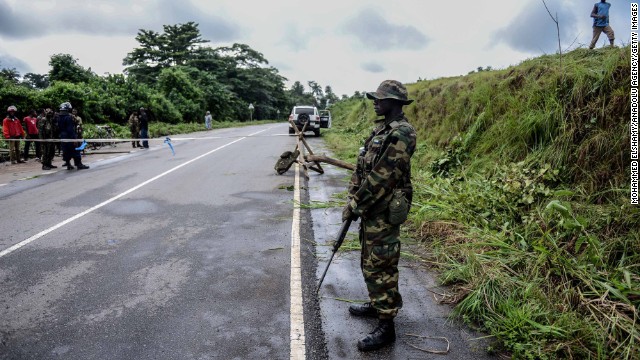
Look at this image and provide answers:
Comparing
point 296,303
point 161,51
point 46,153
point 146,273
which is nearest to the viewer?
point 296,303

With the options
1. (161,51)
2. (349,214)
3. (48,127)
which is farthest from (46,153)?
(161,51)

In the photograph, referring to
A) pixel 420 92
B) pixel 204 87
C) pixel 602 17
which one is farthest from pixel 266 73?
pixel 602 17

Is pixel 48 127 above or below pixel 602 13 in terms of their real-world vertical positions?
below

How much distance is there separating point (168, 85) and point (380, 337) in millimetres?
37879

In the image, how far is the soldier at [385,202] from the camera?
286cm

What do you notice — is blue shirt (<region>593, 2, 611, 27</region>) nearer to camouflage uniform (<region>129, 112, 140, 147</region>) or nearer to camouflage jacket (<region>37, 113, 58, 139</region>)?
camouflage jacket (<region>37, 113, 58, 139</region>)

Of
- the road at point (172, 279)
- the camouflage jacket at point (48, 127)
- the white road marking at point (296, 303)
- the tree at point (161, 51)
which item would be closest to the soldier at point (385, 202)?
the road at point (172, 279)

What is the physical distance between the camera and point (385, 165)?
2.86 metres

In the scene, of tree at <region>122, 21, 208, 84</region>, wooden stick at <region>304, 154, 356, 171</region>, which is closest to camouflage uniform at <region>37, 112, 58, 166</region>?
wooden stick at <region>304, 154, 356, 171</region>

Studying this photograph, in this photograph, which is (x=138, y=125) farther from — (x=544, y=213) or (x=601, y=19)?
(x=544, y=213)

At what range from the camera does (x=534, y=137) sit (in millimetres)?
6090

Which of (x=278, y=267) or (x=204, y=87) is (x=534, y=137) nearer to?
(x=278, y=267)

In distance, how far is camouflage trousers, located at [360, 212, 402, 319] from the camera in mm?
2945

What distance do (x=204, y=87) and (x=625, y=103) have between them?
42.3 meters
